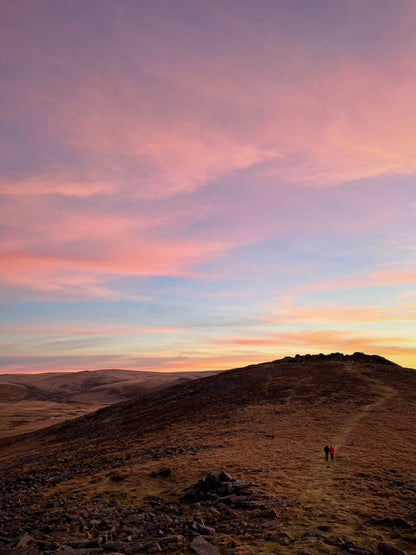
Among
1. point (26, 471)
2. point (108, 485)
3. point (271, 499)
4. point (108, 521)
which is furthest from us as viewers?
point (26, 471)

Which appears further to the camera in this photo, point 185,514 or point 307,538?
point 185,514

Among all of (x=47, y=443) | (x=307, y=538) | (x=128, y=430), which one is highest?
(x=307, y=538)

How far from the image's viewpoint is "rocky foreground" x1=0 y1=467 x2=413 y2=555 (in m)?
16.3

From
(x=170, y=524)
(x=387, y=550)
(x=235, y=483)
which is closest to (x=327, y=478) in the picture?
(x=235, y=483)

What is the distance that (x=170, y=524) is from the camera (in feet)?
62.1

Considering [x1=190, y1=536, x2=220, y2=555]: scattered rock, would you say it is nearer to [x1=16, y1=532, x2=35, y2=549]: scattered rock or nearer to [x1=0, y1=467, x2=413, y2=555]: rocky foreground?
[x1=0, y1=467, x2=413, y2=555]: rocky foreground

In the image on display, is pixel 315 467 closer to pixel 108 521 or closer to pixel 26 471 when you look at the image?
pixel 108 521

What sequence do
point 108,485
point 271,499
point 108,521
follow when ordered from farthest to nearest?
point 108,485 → point 271,499 → point 108,521

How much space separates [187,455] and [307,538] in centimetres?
1935

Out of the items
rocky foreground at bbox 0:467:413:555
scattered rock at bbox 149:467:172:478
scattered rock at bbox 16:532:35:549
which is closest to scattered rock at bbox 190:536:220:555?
rocky foreground at bbox 0:467:413:555

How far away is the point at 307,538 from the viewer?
54.7 feet

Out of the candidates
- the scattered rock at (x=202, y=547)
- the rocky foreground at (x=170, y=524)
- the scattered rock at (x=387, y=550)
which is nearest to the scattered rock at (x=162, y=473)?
the rocky foreground at (x=170, y=524)

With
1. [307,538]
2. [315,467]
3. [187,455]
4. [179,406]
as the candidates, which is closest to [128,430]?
[179,406]

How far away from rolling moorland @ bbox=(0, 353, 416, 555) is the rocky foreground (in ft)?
0.21
